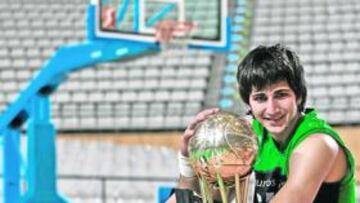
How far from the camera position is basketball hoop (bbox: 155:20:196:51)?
7133 mm

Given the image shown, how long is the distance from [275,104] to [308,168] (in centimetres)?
14

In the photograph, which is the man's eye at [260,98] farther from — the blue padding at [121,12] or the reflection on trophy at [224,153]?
the blue padding at [121,12]

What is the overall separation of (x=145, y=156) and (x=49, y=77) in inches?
152

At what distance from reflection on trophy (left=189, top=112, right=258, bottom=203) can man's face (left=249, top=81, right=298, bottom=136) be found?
0.52 ft

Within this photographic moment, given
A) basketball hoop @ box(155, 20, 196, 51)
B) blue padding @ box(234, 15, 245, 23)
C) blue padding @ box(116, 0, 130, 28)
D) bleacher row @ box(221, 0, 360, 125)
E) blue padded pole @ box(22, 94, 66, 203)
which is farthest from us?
blue padding @ box(234, 15, 245, 23)

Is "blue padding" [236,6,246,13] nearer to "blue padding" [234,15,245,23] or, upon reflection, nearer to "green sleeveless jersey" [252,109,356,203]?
"blue padding" [234,15,245,23]

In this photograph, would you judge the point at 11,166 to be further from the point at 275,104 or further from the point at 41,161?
the point at 275,104

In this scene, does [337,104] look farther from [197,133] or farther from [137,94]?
[197,133]

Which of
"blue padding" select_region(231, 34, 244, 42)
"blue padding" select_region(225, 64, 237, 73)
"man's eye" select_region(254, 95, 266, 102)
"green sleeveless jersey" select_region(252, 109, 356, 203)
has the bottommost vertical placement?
"blue padding" select_region(225, 64, 237, 73)

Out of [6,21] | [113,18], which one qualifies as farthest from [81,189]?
[6,21]

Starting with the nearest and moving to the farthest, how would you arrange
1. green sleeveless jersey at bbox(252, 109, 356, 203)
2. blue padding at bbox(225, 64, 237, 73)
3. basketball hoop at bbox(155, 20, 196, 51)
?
1. green sleeveless jersey at bbox(252, 109, 356, 203)
2. basketball hoop at bbox(155, 20, 196, 51)
3. blue padding at bbox(225, 64, 237, 73)

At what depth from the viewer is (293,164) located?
70.9 inches

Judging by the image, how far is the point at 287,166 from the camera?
189cm

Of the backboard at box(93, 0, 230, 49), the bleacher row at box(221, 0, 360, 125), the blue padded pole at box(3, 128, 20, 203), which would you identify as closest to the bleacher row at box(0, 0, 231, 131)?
the bleacher row at box(221, 0, 360, 125)
